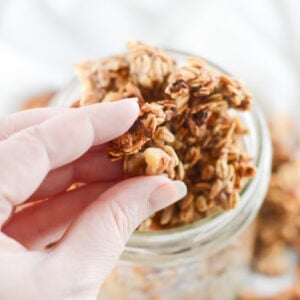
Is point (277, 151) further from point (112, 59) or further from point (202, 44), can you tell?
point (112, 59)

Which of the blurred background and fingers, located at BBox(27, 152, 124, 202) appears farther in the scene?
the blurred background

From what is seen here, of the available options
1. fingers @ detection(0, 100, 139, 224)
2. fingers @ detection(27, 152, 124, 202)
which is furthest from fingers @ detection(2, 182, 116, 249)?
fingers @ detection(0, 100, 139, 224)

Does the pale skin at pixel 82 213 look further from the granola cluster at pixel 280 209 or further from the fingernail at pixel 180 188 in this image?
the granola cluster at pixel 280 209

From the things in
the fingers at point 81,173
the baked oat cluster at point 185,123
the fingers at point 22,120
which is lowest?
the fingers at point 81,173

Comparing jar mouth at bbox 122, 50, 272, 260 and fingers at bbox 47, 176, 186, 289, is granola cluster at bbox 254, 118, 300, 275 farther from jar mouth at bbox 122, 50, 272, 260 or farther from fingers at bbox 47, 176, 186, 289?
fingers at bbox 47, 176, 186, 289

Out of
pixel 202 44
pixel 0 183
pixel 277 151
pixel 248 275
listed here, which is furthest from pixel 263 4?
pixel 0 183

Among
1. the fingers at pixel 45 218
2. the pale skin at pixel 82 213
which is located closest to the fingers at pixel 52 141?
the pale skin at pixel 82 213

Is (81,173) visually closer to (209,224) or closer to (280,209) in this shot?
(209,224)
